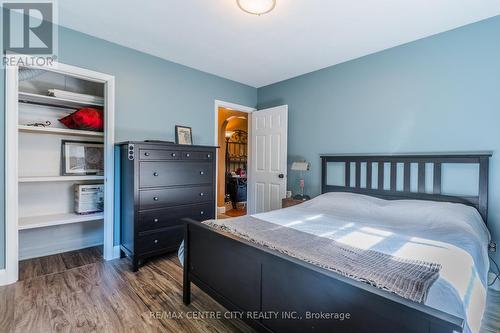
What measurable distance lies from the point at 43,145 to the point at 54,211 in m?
0.84

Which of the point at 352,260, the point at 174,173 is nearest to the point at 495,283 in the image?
the point at 352,260

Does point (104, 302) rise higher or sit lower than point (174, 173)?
lower

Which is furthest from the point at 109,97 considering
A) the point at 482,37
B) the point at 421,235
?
the point at 482,37

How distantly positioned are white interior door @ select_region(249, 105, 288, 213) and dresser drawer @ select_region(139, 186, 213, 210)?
121 cm

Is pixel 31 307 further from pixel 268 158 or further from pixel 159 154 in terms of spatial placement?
pixel 268 158

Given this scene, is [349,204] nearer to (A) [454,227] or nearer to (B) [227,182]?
(A) [454,227]

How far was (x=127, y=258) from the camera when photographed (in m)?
2.94

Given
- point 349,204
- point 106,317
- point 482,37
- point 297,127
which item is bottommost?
point 106,317

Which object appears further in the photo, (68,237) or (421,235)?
(68,237)

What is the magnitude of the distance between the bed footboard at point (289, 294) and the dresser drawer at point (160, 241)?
35.8 inches

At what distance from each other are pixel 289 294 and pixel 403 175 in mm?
2238

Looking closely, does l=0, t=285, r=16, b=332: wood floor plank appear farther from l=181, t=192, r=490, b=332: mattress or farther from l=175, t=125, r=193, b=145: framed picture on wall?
l=175, t=125, r=193, b=145: framed picture on wall

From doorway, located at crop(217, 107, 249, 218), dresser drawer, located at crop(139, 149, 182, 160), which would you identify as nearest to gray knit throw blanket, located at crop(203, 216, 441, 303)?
dresser drawer, located at crop(139, 149, 182, 160)

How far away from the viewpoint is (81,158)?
10.6ft
